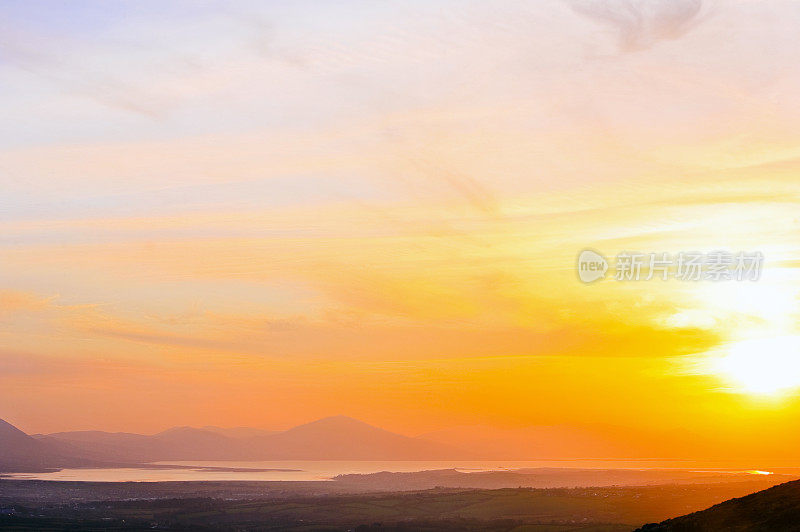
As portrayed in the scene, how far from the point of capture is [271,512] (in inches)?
7815

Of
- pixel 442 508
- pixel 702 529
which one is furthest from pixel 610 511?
pixel 702 529

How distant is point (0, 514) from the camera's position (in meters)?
197

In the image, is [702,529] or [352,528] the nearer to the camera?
[702,529]

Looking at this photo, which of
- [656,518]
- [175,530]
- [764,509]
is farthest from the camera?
[175,530]

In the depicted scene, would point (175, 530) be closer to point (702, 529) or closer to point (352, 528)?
point (352, 528)

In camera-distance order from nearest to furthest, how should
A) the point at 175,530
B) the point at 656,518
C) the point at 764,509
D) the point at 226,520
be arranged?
1. the point at 764,509
2. the point at 656,518
3. the point at 175,530
4. the point at 226,520

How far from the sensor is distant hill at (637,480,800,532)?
51344 mm

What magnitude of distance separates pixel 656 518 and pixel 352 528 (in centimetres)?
5758

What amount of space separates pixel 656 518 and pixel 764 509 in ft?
355

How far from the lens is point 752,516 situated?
180 ft

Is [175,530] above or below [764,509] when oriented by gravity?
below

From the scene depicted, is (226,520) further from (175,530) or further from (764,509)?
Answer: (764,509)

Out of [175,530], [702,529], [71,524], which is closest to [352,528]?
[175,530]

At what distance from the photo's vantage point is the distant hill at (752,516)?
2021 inches
